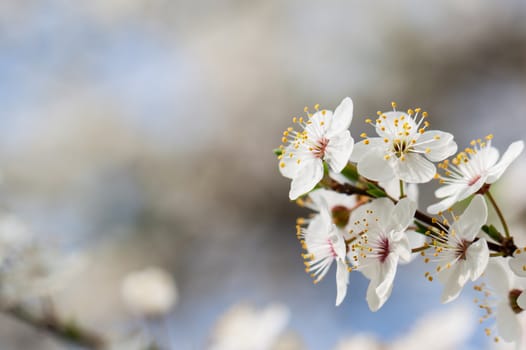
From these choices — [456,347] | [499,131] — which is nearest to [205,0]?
[499,131]

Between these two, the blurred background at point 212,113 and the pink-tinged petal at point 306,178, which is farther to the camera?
the blurred background at point 212,113

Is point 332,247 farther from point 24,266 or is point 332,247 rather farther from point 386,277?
point 24,266

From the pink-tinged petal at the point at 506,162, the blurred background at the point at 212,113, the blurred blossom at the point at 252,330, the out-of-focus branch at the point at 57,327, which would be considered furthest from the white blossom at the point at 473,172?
the blurred background at the point at 212,113

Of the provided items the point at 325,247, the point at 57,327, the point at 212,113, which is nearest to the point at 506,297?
the point at 325,247

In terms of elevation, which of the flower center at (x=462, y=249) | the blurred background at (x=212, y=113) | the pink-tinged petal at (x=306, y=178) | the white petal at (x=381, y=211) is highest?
the blurred background at (x=212, y=113)

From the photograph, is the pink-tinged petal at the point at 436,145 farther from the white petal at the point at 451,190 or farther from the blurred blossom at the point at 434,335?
the blurred blossom at the point at 434,335

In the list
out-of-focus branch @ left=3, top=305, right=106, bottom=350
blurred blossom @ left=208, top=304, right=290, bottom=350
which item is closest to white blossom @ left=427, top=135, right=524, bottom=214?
blurred blossom @ left=208, top=304, right=290, bottom=350
